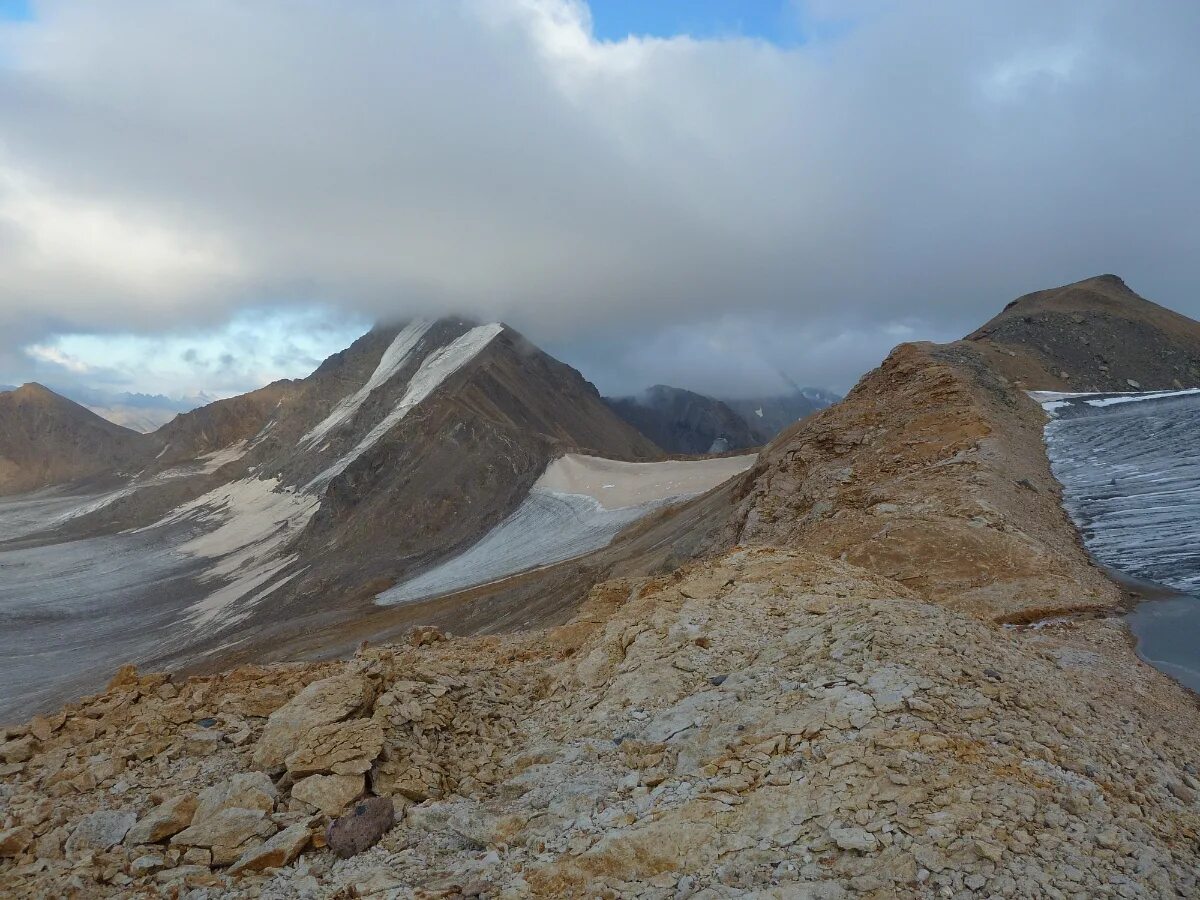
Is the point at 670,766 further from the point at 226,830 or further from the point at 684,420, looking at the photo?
the point at 684,420

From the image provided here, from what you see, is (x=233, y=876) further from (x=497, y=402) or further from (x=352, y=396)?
(x=352, y=396)

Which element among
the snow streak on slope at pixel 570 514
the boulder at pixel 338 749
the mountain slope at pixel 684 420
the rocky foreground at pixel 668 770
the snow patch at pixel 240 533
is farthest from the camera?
the mountain slope at pixel 684 420

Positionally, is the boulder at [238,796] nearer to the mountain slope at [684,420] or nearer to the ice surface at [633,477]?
the ice surface at [633,477]

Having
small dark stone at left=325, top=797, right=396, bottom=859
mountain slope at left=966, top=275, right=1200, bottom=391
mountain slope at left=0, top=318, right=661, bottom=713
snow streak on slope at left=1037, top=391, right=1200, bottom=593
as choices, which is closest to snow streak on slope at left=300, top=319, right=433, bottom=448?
mountain slope at left=0, top=318, right=661, bottom=713

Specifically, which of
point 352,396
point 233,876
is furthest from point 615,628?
point 352,396

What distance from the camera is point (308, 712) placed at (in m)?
6.81

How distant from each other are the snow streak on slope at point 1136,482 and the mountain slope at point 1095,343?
13.9 metres

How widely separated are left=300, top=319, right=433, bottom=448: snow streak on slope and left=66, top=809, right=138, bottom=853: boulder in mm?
79083

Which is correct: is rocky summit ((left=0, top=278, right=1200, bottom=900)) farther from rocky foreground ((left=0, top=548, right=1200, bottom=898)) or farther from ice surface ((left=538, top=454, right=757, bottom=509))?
ice surface ((left=538, top=454, right=757, bottom=509))

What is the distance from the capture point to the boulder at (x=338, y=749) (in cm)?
612

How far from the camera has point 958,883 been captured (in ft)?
12.7

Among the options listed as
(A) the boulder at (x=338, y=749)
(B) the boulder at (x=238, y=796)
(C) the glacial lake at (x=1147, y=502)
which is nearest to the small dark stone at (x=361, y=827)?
(A) the boulder at (x=338, y=749)

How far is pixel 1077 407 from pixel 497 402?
48.0 metres

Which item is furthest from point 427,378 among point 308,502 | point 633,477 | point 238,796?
point 238,796
